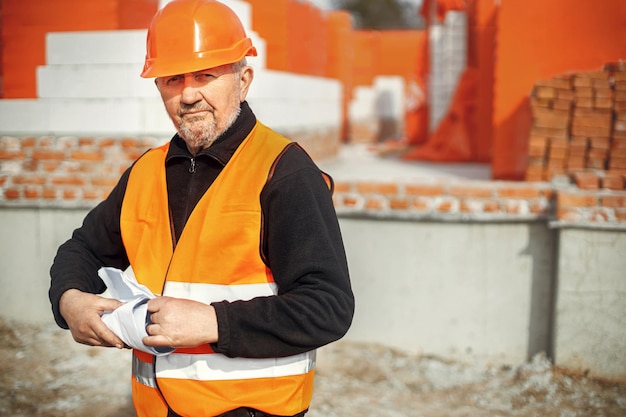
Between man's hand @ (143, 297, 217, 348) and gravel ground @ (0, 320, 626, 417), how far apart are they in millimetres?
2461

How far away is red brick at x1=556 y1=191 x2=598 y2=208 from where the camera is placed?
4.21 m

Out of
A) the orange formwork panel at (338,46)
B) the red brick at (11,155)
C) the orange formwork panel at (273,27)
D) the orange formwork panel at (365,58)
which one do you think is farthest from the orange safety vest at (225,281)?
the orange formwork panel at (365,58)

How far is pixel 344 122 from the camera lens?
13031 mm

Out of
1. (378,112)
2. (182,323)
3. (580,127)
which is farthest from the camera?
(378,112)

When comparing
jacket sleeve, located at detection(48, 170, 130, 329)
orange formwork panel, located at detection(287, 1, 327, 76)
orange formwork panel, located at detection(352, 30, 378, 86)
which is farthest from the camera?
orange formwork panel, located at detection(352, 30, 378, 86)

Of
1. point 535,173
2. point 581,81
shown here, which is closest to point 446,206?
point 535,173

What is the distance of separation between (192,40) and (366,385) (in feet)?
9.81

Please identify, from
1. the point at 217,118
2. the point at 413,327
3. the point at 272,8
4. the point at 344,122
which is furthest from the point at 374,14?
the point at 217,118

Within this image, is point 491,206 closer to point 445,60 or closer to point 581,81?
point 581,81

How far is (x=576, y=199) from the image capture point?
13.9ft

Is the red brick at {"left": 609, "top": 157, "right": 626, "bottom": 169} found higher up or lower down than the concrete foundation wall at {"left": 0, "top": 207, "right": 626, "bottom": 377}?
higher up

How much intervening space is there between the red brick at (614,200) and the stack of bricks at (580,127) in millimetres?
171

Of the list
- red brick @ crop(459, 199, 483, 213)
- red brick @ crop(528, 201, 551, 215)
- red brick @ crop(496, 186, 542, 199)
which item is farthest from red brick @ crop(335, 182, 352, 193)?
red brick @ crop(528, 201, 551, 215)

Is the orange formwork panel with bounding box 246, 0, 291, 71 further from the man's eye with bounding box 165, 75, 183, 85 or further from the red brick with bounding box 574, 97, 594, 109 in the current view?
the man's eye with bounding box 165, 75, 183, 85
